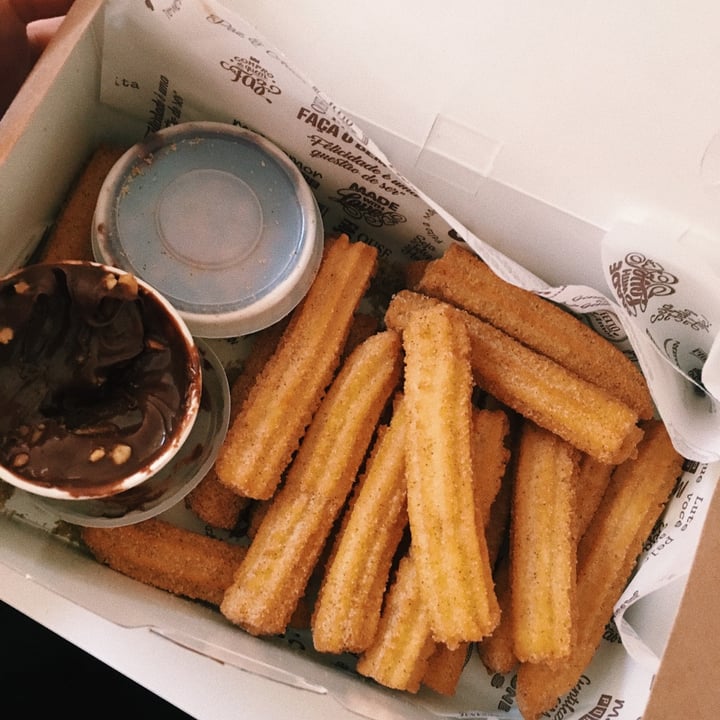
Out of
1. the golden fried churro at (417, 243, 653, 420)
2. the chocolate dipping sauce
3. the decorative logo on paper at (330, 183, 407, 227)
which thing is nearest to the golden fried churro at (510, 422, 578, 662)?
the golden fried churro at (417, 243, 653, 420)

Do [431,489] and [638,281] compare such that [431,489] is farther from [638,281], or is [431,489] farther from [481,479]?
[638,281]

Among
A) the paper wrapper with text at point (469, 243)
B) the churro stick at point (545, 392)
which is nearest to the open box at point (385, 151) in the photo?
the paper wrapper with text at point (469, 243)

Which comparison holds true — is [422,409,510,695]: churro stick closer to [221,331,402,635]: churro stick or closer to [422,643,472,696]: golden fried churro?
[422,643,472,696]: golden fried churro

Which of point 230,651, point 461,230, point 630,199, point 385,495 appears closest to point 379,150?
point 461,230

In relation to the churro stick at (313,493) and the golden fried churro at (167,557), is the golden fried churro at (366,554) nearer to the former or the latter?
the churro stick at (313,493)

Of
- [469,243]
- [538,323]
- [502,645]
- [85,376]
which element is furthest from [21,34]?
[502,645]

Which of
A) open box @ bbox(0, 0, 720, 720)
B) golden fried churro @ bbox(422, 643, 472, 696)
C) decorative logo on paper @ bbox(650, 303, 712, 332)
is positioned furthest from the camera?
golden fried churro @ bbox(422, 643, 472, 696)

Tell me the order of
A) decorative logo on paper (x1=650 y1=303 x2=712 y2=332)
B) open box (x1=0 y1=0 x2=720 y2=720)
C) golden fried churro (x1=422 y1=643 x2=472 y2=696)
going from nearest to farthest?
open box (x1=0 y1=0 x2=720 y2=720)
decorative logo on paper (x1=650 y1=303 x2=712 y2=332)
golden fried churro (x1=422 y1=643 x2=472 y2=696)
